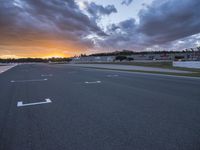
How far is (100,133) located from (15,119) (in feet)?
8.82

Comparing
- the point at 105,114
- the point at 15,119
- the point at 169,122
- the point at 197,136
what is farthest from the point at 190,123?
the point at 15,119

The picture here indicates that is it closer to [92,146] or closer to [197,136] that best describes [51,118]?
[92,146]

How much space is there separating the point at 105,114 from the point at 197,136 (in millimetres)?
2564

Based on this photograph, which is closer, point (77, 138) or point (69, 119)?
point (77, 138)

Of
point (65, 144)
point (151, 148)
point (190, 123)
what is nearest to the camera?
point (151, 148)

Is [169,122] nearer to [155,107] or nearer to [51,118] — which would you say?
[155,107]

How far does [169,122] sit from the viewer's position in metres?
4.94

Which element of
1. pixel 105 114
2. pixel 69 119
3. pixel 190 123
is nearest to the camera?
pixel 190 123

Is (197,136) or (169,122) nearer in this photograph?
(197,136)

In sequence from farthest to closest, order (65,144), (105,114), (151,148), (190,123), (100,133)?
(105,114) → (190,123) → (100,133) → (65,144) → (151,148)

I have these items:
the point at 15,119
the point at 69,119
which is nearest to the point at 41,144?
the point at 69,119

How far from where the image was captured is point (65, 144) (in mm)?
3760

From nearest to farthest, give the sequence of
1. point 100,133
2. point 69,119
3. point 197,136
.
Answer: point 197,136
point 100,133
point 69,119

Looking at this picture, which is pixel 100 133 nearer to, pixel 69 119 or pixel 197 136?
pixel 69 119
